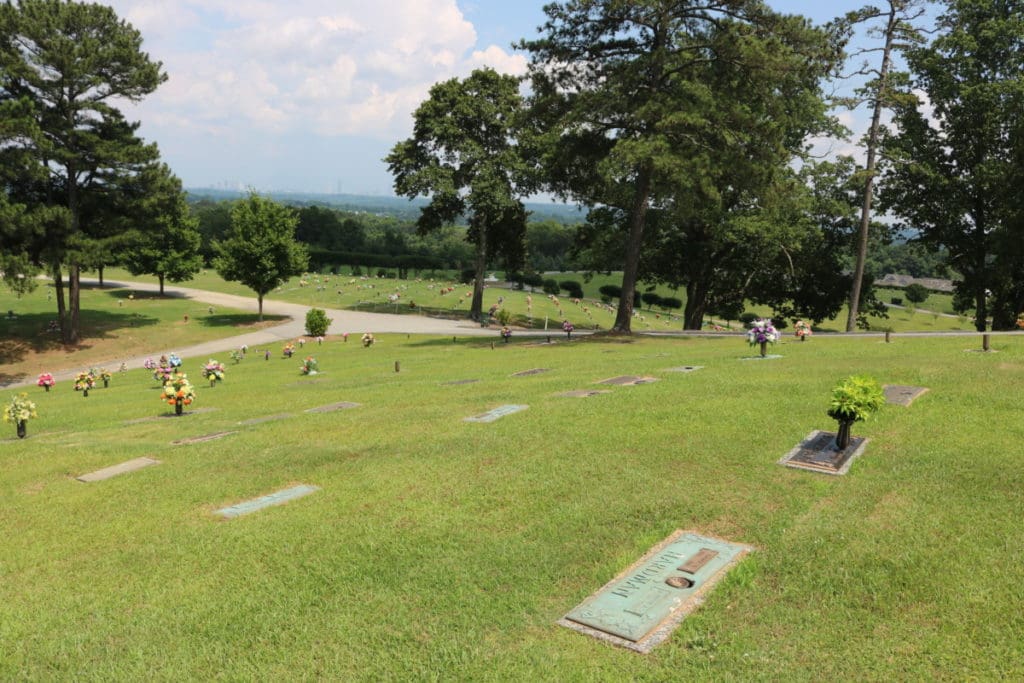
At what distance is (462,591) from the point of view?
5.94 metres

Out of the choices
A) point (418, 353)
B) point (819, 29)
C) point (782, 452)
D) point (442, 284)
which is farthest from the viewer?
point (442, 284)

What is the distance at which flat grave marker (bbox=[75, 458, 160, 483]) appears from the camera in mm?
10266

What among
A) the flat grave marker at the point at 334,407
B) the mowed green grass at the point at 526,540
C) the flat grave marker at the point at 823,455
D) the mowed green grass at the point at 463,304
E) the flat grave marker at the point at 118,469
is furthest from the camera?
the mowed green grass at the point at 463,304

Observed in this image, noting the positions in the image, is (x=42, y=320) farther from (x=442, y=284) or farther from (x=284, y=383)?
(x=442, y=284)

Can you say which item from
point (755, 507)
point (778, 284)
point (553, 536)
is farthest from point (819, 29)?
point (553, 536)

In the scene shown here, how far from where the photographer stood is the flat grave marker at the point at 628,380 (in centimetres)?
1406

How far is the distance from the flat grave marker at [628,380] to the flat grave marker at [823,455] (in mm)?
4971

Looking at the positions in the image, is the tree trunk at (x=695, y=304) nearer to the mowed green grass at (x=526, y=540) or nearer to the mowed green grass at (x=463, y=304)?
the mowed green grass at (x=463, y=304)

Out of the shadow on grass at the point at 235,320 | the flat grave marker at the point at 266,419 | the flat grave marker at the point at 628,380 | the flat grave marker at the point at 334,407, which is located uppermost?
the flat grave marker at the point at 628,380

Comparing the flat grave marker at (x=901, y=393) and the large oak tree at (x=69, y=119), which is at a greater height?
the large oak tree at (x=69, y=119)

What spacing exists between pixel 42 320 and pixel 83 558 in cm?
4289

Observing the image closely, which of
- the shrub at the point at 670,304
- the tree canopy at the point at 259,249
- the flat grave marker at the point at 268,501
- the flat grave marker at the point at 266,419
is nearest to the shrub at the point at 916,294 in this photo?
the shrub at the point at 670,304

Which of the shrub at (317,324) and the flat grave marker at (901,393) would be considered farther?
A: the shrub at (317,324)

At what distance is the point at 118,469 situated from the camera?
1062 cm
